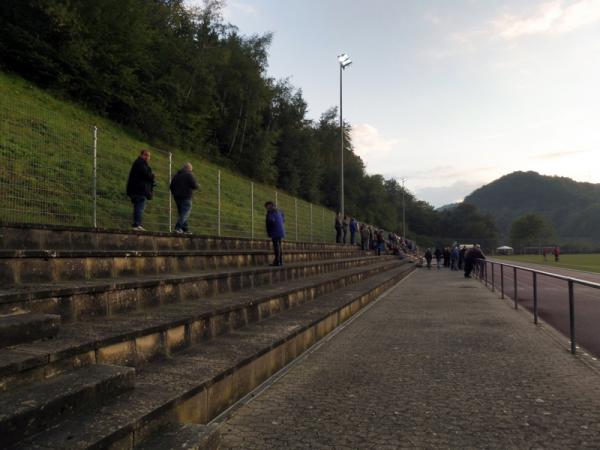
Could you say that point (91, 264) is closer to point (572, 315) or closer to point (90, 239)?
point (90, 239)

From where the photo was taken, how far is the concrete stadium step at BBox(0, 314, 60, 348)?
2.81 meters

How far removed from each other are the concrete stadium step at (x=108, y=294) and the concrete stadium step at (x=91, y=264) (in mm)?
243

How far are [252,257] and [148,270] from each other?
4029mm

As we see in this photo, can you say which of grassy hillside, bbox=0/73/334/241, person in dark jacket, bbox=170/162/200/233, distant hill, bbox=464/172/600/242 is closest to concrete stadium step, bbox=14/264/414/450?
grassy hillside, bbox=0/73/334/241

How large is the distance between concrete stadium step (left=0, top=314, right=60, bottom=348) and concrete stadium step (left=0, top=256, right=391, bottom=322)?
0.21 meters

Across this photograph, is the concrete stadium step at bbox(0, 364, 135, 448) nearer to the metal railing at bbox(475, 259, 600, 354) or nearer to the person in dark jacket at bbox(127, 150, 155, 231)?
the metal railing at bbox(475, 259, 600, 354)

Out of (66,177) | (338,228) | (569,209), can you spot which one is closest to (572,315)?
(66,177)

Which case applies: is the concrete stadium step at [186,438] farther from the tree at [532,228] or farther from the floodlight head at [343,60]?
the tree at [532,228]

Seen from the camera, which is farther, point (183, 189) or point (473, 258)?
point (473, 258)

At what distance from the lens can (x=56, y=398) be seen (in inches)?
94.5

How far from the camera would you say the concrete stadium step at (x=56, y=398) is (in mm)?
2164

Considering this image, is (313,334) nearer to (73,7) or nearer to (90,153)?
(90,153)

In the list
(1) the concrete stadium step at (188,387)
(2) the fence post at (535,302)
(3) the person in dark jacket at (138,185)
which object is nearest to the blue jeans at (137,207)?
(3) the person in dark jacket at (138,185)

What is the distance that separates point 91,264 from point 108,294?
3.22ft
